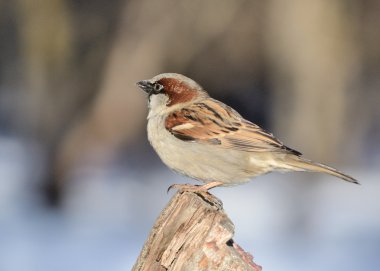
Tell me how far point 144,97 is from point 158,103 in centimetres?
463

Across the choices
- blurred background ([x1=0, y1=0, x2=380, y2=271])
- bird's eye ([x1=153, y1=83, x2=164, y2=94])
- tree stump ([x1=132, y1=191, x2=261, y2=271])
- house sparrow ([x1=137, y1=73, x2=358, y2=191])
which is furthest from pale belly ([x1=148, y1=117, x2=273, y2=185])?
blurred background ([x1=0, y1=0, x2=380, y2=271])

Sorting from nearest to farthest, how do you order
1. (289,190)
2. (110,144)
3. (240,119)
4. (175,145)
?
(175,145) → (240,119) → (289,190) → (110,144)

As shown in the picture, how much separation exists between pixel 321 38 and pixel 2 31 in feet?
11.0

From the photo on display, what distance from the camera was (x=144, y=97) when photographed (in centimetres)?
813

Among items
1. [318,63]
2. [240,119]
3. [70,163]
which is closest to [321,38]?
[318,63]

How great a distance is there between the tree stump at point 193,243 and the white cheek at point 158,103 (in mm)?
1211

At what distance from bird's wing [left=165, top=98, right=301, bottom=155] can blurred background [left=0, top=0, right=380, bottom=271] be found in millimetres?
3555

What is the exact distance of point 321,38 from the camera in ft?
26.2

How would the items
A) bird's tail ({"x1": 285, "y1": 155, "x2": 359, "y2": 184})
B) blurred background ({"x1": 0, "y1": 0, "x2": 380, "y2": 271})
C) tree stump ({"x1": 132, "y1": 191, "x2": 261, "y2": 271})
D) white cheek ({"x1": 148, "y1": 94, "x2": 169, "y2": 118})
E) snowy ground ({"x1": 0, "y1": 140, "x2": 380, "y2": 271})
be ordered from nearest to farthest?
tree stump ({"x1": 132, "y1": 191, "x2": 261, "y2": 271}) → bird's tail ({"x1": 285, "y1": 155, "x2": 359, "y2": 184}) → white cheek ({"x1": 148, "y1": 94, "x2": 169, "y2": 118}) → snowy ground ({"x1": 0, "y1": 140, "x2": 380, "y2": 271}) → blurred background ({"x1": 0, "y1": 0, "x2": 380, "y2": 271})

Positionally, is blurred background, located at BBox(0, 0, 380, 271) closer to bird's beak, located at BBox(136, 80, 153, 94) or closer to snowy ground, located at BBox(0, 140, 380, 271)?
snowy ground, located at BBox(0, 140, 380, 271)

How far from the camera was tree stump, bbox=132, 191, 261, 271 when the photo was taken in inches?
84.1

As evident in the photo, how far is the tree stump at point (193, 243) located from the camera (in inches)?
84.1

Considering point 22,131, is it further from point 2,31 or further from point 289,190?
point 289,190

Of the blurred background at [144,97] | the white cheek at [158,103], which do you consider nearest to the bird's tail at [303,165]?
the white cheek at [158,103]
